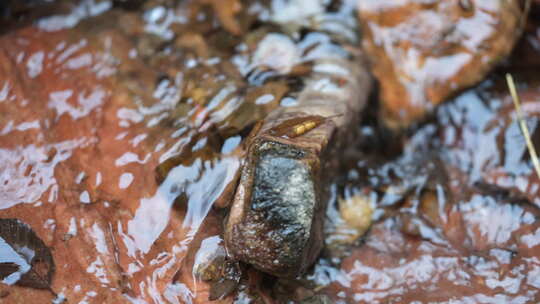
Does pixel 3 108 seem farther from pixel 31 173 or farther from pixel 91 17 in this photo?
pixel 91 17

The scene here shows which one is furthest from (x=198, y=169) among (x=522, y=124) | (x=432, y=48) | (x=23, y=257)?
(x=522, y=124)

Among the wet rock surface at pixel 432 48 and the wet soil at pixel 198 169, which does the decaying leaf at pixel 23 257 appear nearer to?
the wet soil at pixel 198 169

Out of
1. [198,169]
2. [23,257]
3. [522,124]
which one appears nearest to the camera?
[23,257]

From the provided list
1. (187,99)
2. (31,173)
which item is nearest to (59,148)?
(31,173)

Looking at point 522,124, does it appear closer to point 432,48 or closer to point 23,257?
point 432,48

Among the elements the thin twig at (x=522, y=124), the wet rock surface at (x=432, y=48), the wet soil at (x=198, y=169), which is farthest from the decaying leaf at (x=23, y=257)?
the thin twig at (x=522, y=124)

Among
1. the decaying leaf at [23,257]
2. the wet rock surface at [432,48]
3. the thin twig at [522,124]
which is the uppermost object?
the wet rock surface at [432,48]
